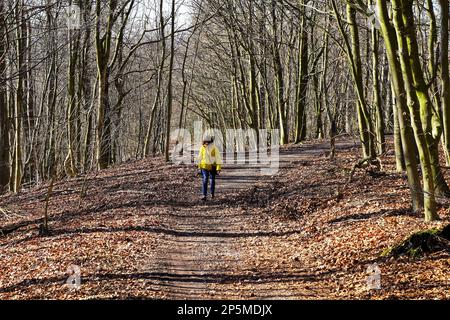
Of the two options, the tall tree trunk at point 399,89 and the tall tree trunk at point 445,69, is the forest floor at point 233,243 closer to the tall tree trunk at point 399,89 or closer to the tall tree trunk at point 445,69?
the tall tree trunk at point 399,89

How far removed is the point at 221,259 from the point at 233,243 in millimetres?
1167

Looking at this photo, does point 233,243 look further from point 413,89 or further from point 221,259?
point 413,89

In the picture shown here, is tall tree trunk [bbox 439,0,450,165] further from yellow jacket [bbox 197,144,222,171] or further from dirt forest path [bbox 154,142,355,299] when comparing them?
yellow jacket [bbox 197,144,222,171]

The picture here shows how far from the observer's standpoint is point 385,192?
11383mm

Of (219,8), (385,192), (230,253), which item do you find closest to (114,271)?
(230,253)

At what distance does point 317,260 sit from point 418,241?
1.63 meters

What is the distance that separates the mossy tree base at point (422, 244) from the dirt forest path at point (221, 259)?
54.3 inches

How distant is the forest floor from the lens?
705cm

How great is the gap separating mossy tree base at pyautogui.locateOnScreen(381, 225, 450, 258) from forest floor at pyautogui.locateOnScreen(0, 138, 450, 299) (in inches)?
5.5

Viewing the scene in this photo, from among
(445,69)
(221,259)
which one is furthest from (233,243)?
(445,69)

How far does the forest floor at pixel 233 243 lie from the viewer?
7.05 meters

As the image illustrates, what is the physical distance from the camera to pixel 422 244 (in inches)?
294

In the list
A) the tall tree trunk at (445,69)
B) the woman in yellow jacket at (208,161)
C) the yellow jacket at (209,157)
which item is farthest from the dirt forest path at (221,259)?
the tall tree trunk at (445,69)

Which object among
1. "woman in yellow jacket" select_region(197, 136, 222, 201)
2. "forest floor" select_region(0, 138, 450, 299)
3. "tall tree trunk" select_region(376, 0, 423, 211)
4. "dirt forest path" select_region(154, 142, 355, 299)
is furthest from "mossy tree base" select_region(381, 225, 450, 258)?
"woman in yellow jacket" select_region(197, 136, 222, 201)
